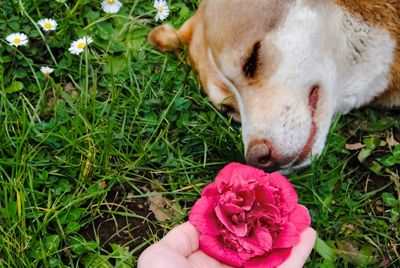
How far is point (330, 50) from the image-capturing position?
3305 mm

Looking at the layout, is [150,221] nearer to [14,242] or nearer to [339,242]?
[14,242]

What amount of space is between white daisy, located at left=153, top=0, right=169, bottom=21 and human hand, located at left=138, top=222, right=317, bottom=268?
1.58 metres

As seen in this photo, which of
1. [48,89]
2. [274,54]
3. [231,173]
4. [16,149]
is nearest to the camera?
[231,173]

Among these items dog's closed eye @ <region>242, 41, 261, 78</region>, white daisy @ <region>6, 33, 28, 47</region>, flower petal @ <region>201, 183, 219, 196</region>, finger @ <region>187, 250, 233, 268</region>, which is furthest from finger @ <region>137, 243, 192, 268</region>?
white daisy @ <region>6, 33, 28, 47</region>

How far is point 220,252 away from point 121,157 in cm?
91

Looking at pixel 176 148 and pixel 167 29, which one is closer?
pixel 176 148

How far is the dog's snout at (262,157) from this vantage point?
313 centimetres

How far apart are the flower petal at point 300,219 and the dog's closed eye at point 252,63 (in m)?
0.73

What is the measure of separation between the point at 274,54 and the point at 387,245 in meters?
1.04

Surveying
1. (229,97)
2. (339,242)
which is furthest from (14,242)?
(339,242)

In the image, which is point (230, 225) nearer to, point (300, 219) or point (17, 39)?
point (300, 219)

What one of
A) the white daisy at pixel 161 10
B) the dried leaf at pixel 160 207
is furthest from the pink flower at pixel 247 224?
the white daisy at pixel 161 10

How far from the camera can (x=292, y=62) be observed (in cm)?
315

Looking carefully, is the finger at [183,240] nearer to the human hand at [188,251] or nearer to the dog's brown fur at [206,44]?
the human hand at [188,251]
